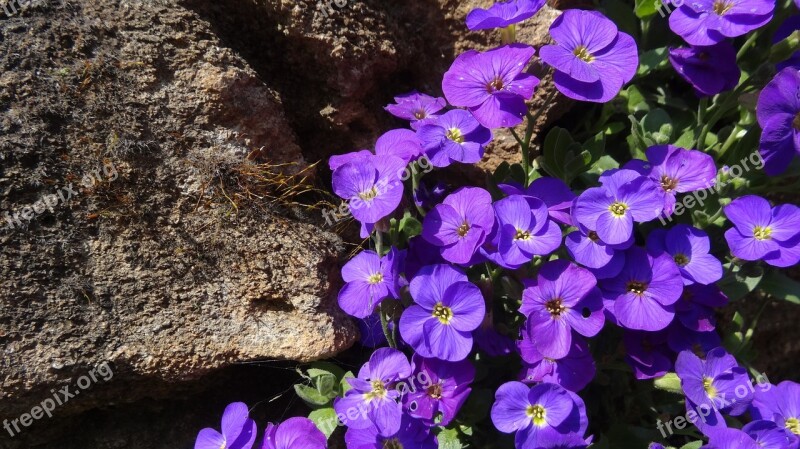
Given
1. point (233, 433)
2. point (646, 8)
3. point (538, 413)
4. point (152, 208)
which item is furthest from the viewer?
point (646, 8)

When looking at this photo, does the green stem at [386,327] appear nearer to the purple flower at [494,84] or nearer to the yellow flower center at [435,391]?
the yellow flower center at [435,391]

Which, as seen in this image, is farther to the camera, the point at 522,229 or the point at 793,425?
the point at 793,425

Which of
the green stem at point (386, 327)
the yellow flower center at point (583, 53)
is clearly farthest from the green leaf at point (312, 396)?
the yellow flower center at point (583, 53)

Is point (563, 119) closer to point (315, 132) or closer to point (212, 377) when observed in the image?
point (315, 132)

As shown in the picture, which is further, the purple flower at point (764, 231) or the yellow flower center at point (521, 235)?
the purple flower at point (764, 231)

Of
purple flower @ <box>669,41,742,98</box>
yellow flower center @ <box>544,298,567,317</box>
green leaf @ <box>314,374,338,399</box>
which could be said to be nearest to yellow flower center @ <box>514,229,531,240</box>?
yellow flower center @ <box>544,298,567,317</box>

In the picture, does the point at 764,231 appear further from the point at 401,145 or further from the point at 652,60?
the point at 401,145

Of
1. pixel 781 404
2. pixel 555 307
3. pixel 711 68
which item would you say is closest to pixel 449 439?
pixel 555 307
